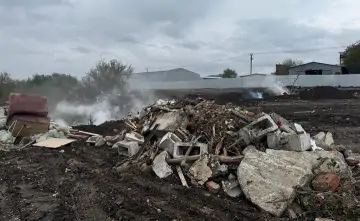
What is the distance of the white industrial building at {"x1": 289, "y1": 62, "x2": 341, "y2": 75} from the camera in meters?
50.2

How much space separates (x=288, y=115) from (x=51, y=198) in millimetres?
14002

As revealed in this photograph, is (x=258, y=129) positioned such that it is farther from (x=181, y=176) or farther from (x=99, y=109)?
(x=99, y=109)

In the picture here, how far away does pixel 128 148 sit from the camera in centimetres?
902

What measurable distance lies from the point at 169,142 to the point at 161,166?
0.72 metres

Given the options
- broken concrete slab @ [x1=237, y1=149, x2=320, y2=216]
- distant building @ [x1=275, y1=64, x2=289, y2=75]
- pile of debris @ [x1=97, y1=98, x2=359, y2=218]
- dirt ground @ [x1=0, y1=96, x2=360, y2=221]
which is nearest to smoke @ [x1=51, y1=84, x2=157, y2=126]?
pile of debris @ [x1=97, y1=98, x2=359, y2=218]

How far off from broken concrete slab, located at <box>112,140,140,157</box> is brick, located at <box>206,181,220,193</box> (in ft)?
8.82

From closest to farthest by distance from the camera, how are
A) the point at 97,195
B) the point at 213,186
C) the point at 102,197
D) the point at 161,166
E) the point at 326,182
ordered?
the point at 326,182 → the point at 102,197 → the point at 97,195 → the point at 213,186 → the point at 161,166

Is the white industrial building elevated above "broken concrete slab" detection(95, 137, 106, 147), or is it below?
above

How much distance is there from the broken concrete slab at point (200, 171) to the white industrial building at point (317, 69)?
1774 inches

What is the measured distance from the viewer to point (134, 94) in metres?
25.2

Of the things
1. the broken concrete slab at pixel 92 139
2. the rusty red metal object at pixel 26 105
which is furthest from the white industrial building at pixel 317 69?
the broken concrete slab at pixel 92 139

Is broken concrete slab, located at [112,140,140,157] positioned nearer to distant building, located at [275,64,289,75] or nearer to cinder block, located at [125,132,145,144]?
cinder block, located at [125,132,145,144]

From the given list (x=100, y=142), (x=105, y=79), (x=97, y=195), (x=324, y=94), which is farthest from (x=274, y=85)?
(x=97, y=195)

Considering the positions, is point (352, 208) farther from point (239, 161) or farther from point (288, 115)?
point (288, 115)
